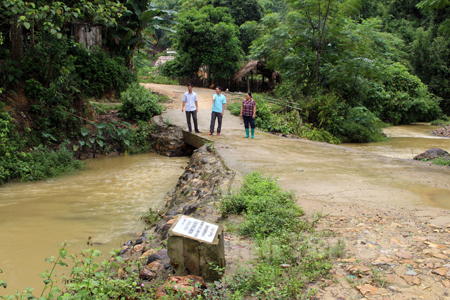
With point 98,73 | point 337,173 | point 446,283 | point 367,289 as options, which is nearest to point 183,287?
point 367,289

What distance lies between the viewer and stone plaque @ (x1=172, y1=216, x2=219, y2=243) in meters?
2.99

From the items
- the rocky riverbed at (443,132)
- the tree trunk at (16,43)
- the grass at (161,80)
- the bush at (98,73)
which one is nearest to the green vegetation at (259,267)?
the tree trunk at (16,43)

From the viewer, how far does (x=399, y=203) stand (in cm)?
492

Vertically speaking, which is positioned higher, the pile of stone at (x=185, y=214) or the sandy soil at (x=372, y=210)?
the sandy soil at (x=372, y=210)

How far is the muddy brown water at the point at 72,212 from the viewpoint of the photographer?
4.65m

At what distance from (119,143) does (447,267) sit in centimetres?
1143

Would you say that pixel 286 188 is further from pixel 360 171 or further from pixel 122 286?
pixel 122 286

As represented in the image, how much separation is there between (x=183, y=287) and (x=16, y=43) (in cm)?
1053

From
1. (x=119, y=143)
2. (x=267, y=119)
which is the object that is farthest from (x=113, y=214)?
(x=267, y=119)

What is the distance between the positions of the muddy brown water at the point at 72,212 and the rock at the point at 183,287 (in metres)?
1.96

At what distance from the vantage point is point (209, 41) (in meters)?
25.9

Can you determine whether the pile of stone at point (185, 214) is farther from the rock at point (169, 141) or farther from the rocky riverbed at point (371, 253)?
the rock at point (169, 141)

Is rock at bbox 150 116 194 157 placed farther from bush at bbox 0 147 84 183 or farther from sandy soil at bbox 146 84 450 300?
sandy soil at bbox 146 84 450 300

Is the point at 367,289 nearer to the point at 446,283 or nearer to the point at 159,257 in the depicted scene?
the point at 446,283
